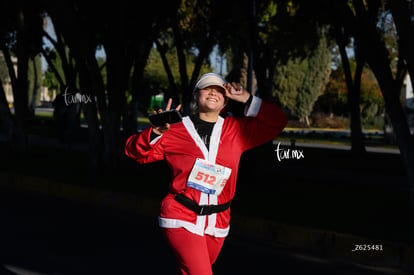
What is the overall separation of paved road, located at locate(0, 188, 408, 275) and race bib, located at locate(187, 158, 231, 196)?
2.42m

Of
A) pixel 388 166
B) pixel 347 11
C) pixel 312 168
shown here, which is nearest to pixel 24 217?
pixel 347 11

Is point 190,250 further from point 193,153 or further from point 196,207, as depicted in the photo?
point 193,153

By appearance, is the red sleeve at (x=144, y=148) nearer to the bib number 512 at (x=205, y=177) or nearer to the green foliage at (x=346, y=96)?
the bib number 512 at (x=205, y=177)

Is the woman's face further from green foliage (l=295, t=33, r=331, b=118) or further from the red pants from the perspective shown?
green foliage (l=295, t=33, r=331, b=118)

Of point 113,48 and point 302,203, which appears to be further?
point 113,48

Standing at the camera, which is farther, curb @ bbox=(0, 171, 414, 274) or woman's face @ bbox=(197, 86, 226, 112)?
curb @ bbox=(0, 171, 414, 274)

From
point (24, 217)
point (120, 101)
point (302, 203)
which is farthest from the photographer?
point (120, 101)

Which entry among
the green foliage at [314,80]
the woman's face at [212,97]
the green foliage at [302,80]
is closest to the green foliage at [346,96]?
the green foliage at [314,80]

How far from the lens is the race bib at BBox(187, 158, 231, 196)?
12.6 ft

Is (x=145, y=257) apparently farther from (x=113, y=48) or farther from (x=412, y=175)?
(x=113, y=48)

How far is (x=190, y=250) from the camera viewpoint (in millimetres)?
3844

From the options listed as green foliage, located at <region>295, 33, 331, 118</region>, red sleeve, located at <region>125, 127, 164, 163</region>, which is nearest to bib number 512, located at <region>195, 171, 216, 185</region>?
red sleeve, located at <region>125, 127, 164, 163</region>

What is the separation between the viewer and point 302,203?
955 cm

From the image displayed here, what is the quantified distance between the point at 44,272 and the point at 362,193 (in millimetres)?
5892
